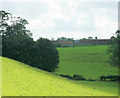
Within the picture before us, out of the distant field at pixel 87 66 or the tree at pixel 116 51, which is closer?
the tree at pixel 116 51

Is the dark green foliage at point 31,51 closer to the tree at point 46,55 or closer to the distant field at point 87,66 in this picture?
the tree at point 46,55

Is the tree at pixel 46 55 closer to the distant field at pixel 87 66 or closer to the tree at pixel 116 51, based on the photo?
the distant field at pixel 87 66

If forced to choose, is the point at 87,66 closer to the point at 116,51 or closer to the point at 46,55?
the point at 46,55

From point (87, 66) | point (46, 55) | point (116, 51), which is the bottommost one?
point (87, 66)

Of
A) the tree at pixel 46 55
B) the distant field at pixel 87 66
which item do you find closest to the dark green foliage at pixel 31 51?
the tree at pixel 46 55

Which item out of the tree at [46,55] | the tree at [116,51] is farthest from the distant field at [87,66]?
the tree at [116,51]

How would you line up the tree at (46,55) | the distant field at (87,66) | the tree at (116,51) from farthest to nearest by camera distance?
the distant field at (87,66)
the tree at (46,55)
the tree at (116,51)

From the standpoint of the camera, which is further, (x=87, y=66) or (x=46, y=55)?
(x=87, y=66)

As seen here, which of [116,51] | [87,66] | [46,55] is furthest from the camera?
[87,66]

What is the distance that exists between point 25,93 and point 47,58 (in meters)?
40.5

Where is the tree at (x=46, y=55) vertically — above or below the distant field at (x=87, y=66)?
above

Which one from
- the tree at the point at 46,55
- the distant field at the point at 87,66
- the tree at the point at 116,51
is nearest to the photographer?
the tree at the point at 116,51

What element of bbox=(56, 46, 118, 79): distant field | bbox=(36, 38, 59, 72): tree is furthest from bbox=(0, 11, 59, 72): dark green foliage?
bbox=(56, 46, 118, 79): distant field

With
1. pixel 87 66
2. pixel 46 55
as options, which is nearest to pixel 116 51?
pixel 46 55
